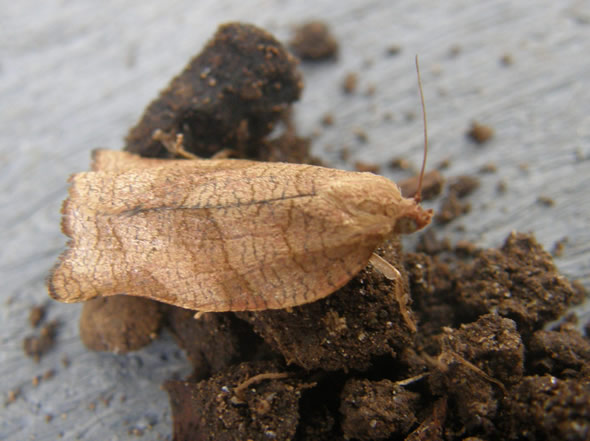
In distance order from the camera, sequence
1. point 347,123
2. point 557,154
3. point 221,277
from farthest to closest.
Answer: point 347,123
point 557,154
point 221,277

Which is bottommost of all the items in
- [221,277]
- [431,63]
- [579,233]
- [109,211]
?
[579,233]

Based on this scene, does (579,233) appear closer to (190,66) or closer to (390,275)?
(390,275)

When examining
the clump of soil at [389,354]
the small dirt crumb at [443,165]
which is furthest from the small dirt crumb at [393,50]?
the clump of soil at [389,354]

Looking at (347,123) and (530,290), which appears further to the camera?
(347,123)

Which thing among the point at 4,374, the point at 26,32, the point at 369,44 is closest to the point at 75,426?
the point at 4,374

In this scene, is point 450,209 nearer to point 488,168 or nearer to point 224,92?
point 488,168

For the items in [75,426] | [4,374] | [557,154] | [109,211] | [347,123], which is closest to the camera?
[109,211]

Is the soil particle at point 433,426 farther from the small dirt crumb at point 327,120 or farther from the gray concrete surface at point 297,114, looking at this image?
the small dirt crumb at point 327,120


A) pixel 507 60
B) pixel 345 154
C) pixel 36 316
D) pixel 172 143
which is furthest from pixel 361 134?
pixel 36 316
